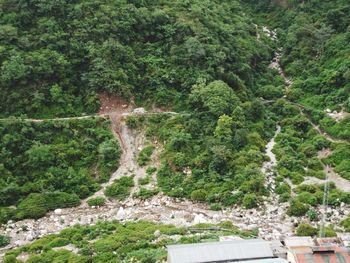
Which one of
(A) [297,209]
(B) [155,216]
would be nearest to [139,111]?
(B) [155,216]

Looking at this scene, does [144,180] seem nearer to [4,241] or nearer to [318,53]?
[4,241]

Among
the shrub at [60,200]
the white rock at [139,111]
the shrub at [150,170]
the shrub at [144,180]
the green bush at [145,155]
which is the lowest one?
the shrub at [60,200]

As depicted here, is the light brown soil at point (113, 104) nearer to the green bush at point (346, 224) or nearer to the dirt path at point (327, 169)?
the dirt path at point (327, 169)

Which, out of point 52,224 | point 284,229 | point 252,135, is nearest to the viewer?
point 284,229

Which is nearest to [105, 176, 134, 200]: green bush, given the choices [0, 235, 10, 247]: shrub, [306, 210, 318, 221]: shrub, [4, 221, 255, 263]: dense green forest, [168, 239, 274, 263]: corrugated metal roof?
[4, 221, 255, 263]: dense green forest

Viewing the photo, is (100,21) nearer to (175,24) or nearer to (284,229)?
(175,24)

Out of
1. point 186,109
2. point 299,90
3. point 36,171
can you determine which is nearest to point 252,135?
point 186,109

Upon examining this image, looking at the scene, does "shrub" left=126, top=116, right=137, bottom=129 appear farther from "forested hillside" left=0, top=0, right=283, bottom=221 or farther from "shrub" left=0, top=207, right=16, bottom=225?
"shrub" left=0, top=207, right=16, bottom=225

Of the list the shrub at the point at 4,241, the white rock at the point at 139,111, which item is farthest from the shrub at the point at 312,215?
the shrub at the point at 4,241
